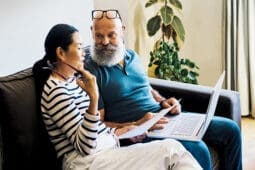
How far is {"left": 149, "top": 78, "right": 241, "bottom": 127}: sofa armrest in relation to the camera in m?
2.36

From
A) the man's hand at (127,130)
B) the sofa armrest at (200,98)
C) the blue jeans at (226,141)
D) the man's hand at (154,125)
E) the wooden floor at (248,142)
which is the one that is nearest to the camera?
the man's hand at (127,130)

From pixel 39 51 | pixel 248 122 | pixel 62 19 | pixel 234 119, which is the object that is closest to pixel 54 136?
pixel 39 51

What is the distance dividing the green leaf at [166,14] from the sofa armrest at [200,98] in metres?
0.96

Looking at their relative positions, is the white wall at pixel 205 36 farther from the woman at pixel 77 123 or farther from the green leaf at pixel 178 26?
the woman at pixel 77 123

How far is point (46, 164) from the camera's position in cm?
189

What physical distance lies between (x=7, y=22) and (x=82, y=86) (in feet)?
1.87

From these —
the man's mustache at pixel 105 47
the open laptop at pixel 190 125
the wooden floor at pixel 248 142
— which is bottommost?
the wooden floor at pixel 248 142

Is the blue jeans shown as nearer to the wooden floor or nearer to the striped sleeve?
the wooden floor

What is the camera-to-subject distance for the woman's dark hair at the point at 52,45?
6.05 ft

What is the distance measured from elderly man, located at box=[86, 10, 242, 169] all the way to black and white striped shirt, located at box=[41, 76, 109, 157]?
0.33 metres

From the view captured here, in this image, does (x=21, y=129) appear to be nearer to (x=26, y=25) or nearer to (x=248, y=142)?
(x=26, y=25)

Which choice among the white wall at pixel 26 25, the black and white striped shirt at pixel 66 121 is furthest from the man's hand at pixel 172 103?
the white wall at pixel 26 25

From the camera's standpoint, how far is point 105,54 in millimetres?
2156

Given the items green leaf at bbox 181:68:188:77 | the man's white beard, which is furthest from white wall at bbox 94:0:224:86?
the man's white beard
